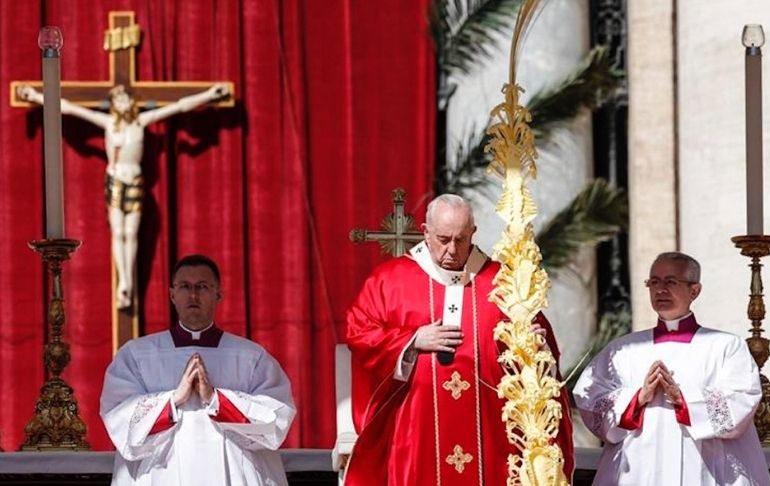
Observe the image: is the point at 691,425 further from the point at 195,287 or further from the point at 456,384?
the point at 195,287

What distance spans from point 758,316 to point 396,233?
4.61ft

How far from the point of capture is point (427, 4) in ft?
42.1

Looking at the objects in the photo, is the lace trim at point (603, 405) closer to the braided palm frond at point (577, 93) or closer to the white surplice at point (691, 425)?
the white surplice at point (691, 425)

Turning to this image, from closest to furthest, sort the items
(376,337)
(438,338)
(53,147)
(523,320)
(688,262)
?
1. (523,320)
2. (438,338)
3. (376,337)
4. (688,262)
5. (53,147)

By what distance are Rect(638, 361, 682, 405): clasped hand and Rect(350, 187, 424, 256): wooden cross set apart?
1114 mm

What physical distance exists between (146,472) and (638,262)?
14.5 ft

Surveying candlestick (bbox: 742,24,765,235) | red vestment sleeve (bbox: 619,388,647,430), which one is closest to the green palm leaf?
candlestick (bbox: 742,24,765,235)

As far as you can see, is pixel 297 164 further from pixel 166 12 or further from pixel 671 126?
pixel 671 126

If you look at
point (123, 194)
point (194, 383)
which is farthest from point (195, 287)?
point (123, 194)

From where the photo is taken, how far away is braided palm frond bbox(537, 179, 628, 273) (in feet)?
40.8

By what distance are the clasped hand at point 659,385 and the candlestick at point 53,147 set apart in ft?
7.27

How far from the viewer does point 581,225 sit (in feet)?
40.9

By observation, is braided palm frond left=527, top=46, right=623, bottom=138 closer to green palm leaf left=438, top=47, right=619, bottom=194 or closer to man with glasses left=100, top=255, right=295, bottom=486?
green palm leaf left=438, top=47, right=619, bottom=194

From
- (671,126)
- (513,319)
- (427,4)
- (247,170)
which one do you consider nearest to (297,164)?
(247,170)
